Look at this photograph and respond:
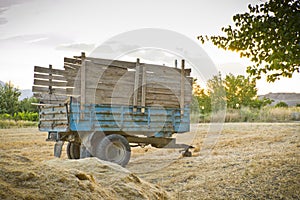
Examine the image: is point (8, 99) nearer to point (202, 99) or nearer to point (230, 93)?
point (202, 99)

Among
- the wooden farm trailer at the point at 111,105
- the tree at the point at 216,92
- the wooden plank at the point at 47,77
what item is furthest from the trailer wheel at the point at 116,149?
the tree at the point at 216,92

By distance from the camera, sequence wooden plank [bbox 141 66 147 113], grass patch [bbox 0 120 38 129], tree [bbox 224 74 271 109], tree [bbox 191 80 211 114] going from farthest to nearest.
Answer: tree [bbox 224 74 271 109] → tree [bbox 191 80 211 114] → grass patch [bbox 0 120 38 129] → wooden plank [bbox 141 66 147 113]

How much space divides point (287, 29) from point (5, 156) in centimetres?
459

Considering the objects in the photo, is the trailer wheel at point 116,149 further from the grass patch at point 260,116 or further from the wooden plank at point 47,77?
the grass patch at point 260,116

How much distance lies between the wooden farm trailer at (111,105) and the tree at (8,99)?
932 inches

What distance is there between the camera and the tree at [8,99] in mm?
30719

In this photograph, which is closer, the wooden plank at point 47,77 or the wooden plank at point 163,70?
the wooden plank at point 47,77

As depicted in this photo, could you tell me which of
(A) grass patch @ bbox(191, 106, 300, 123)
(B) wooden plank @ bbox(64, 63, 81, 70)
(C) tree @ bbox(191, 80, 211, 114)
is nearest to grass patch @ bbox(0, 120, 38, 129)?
(A) grass patch @ bbox(191, 106, 300, 123)

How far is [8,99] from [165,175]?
27672 millimetres

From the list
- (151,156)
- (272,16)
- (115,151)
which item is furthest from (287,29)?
(151,156)

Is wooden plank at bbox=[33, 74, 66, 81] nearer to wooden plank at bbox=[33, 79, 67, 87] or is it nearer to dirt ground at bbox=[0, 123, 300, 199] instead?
wooden plank at bbox=[33, 79, 67, 87]

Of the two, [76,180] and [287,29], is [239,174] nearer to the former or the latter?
[287,29]

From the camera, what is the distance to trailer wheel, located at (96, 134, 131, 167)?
8118 millimetres

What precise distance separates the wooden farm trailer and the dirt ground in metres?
0.94
